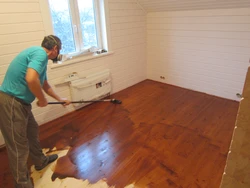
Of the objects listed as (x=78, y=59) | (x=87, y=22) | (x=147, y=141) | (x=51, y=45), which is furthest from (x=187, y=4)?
(x=51, y=45)

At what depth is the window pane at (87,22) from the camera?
2.90 metres

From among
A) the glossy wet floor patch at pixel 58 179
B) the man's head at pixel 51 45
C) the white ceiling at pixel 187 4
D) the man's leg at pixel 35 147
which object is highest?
the white ceiling at pixel 187 4

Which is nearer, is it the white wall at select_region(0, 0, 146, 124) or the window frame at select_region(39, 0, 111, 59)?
the white wall at select_region(0, 0, 146, 124)

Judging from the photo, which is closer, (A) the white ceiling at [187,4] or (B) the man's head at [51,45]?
(B) the man's head at [51,45]

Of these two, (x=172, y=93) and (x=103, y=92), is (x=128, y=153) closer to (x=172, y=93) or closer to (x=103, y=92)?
(x=103, y=92)

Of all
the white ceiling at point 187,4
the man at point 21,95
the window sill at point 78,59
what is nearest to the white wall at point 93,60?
the window sill at point 78,59

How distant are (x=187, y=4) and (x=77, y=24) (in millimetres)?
1852

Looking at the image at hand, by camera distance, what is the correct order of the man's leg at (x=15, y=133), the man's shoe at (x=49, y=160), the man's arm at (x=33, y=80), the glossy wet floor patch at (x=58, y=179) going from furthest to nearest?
1. the man's shoe at (x=49, y=160)
2. the glossy wet floor patch at (x=58, y=179)
3. the man's leg at (x=15, y=133)
4. the man's arm at (x=33, y=80)

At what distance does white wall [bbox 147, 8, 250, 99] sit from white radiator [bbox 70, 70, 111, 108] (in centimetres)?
141

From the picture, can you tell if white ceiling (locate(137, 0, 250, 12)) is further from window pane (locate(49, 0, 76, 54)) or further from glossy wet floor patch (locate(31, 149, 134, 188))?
glossy wet floor patch (locate(31, 149, 134, 188))

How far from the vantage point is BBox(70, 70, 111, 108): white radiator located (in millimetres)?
2849

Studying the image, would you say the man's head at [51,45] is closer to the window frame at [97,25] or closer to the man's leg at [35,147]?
the man's leg at [35,147]

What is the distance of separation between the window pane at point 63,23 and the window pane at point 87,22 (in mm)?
228

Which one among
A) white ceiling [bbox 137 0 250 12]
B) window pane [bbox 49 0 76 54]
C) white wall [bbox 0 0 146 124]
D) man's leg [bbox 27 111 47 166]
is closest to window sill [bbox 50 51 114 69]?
white wall [bbox 0 0 146 124]
